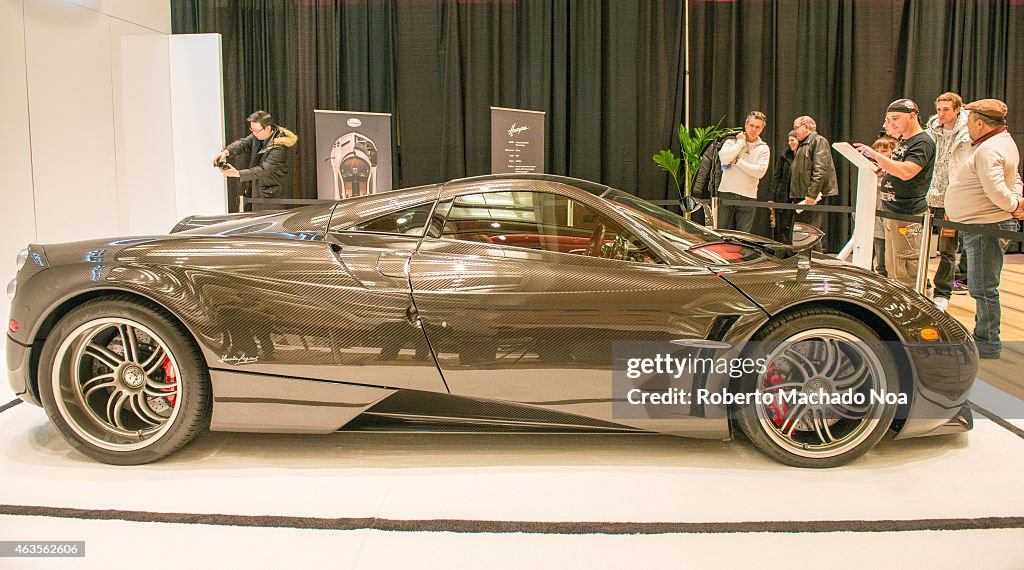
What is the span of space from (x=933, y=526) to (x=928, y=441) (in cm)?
78

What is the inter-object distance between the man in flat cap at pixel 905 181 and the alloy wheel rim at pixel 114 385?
413cm

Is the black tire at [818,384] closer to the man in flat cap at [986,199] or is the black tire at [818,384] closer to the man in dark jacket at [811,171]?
the man in flat cap at [986,199]

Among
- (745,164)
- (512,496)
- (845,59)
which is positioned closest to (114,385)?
(512,496)

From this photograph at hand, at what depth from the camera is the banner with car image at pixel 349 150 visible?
745 cm

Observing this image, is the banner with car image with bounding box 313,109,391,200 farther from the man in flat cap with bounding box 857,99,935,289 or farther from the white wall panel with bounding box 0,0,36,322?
the man in flat cap with bounding box 857,99,935,289

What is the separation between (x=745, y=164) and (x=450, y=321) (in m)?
5.05

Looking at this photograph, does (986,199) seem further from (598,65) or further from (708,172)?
(598,65)

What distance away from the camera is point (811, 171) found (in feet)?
22.7

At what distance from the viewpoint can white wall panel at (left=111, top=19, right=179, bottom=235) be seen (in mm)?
6164

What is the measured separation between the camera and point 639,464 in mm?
2773

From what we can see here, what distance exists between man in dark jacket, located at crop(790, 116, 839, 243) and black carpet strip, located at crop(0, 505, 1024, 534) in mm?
4883

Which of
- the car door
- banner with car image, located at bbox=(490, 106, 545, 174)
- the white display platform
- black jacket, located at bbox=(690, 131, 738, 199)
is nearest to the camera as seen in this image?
the white display platform

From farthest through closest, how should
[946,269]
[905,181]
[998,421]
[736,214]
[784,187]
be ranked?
[736,214], [784,187], [946,269], [905,181], [998,421]
